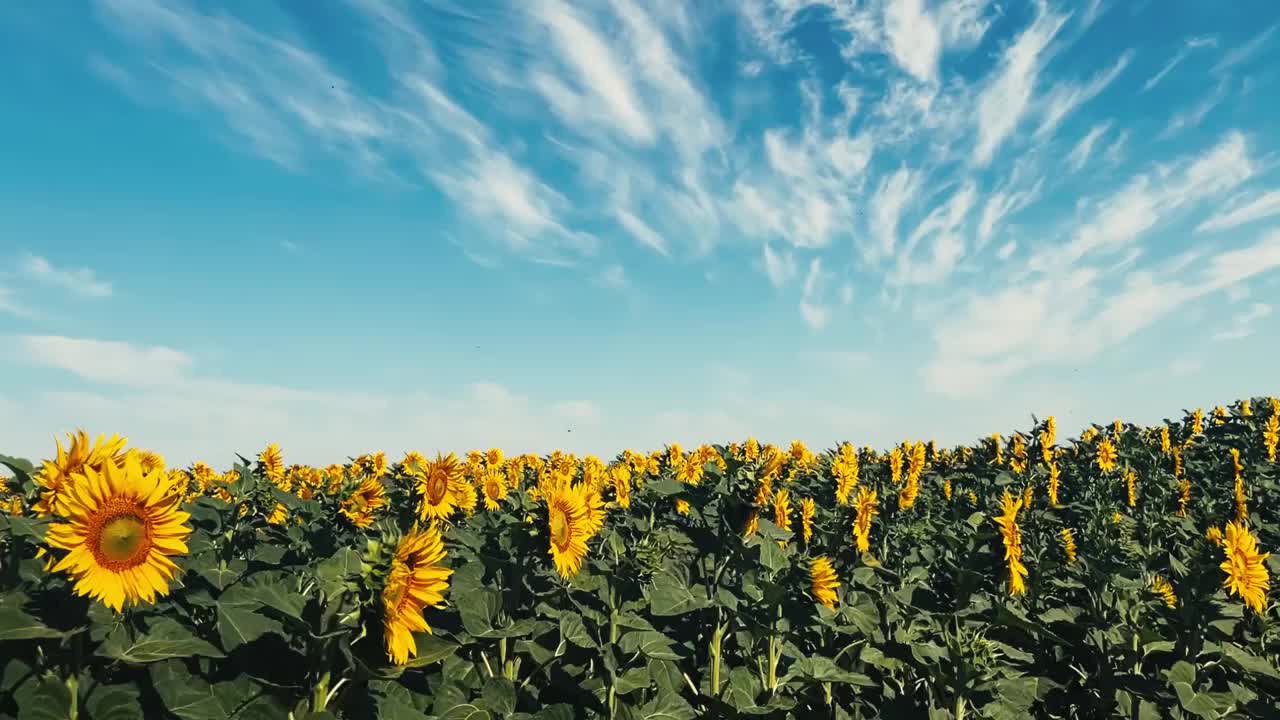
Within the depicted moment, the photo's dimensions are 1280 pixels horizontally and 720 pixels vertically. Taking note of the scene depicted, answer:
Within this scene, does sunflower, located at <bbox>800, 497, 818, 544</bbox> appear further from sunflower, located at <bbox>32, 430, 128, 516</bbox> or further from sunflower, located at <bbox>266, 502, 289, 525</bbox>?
sunflower, located at <bbox>32, 430, 128, 516</bbox>

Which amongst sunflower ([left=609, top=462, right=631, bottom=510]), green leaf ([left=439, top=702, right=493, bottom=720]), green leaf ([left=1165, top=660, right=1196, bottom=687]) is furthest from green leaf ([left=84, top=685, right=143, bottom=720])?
sunflower ([left=609, top=462, right=631, bottom=510])

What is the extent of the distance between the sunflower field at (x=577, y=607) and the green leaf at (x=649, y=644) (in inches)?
1.2

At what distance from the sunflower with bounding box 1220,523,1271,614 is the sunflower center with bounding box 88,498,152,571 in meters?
8.12

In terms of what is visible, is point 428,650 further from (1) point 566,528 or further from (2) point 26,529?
(1) point 566,528

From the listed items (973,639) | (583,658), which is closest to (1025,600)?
(973,639)

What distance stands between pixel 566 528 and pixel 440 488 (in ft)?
7.00

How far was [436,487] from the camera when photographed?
21.8 feet

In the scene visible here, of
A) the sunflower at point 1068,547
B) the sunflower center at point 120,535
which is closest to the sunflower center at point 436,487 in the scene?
the sunflower center at point 120,535

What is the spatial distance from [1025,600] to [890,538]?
7.83 ft

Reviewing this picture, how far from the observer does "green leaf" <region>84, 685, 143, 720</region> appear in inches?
111

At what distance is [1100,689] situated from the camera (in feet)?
22.1

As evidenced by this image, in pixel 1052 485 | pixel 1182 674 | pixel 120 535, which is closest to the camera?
pixel 120 535

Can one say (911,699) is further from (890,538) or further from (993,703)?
(890,538)

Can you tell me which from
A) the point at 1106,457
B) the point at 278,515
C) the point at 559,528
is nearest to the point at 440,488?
the point at 559,528
